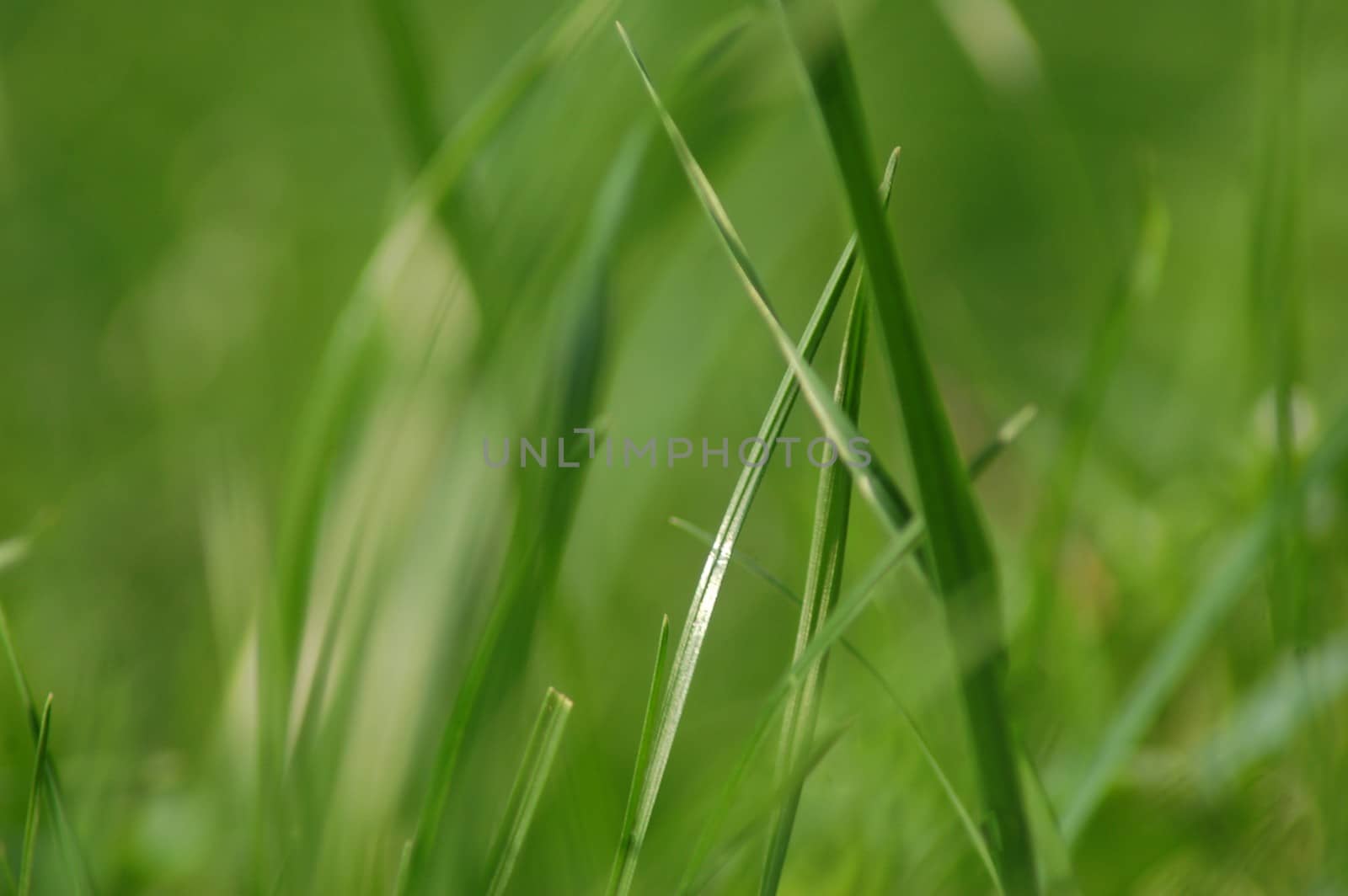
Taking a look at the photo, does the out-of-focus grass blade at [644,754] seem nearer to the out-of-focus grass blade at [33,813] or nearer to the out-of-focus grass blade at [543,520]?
the out-of-focus grass blade at [543,520]

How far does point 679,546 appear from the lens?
946mm

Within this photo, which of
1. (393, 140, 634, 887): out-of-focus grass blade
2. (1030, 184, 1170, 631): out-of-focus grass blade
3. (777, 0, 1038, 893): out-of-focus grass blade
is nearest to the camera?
(777, 0, 1038, 893): out-of-focus grass blade

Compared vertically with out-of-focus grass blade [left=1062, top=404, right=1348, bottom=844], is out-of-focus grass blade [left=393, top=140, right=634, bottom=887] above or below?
above

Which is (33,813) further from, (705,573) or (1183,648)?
(1183,648)

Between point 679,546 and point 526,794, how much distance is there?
582mm

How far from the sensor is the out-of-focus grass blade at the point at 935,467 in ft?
0.89

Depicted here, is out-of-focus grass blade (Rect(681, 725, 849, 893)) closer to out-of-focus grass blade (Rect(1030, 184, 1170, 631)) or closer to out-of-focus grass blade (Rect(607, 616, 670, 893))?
out-of-focus grass blade (Rect(607, 616, 670, 893))

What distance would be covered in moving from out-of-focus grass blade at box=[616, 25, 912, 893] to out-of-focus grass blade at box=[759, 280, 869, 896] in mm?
12

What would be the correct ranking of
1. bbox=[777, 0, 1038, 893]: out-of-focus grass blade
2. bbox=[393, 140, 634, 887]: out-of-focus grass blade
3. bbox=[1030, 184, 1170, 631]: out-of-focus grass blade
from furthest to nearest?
bbox=[1030, 184, 1170, 631]: out-of-focus grass blade, bbox=[393, 140, 634, 887]: out-of-focus grass blade, bbox=[777, 0, 1038, 893]: out-of-focus grass blade

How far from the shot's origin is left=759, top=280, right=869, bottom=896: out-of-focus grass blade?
33 centimetres

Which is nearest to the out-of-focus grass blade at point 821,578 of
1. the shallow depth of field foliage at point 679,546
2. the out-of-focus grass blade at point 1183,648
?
the shallow depth of field foliage at point 679,546

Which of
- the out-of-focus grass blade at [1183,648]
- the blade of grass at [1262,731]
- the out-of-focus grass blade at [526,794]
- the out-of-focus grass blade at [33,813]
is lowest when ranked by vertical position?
the blade of grass at [1262,731]

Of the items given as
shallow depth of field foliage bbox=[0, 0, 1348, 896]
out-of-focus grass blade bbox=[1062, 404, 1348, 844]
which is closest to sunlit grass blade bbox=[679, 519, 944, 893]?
shallow depth of field foliage bbox=[0, 0, 1348, 896]

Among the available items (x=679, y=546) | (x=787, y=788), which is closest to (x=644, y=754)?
(x=787, y=788)
